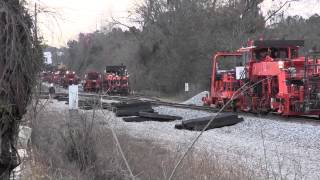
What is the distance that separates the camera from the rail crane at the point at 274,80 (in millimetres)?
23859

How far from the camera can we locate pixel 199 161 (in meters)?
10.4

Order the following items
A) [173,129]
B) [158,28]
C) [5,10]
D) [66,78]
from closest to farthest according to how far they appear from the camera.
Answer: [5,10] < [173,129] < [158,28] < [66,78]

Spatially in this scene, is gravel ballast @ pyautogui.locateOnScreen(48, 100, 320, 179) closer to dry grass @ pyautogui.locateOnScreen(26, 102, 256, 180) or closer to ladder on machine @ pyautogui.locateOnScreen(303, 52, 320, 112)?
dry grass @ pyautogui.locateOnScreen(26, 102, 256, 180)

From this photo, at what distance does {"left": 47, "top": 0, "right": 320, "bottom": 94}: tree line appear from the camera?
188 ft

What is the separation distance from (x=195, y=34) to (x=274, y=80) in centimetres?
3515

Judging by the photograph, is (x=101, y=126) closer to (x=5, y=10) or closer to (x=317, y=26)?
(x=5, y=10)

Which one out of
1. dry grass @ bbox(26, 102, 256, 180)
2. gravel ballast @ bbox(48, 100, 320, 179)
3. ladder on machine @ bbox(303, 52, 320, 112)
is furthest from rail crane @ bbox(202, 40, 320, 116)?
dry grass @ bbox(26, 102, 256, 180)

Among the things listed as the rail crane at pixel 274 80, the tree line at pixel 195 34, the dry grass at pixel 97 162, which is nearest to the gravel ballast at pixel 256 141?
the dry grass at pixel 97 162

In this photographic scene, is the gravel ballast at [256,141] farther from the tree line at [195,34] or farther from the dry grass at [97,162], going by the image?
the tree line at [195,34]

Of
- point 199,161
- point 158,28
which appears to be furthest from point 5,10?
point 158,28

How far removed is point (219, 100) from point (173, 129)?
9825mm

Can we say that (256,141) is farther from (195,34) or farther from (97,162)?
(195,34)

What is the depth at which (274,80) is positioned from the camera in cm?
2627

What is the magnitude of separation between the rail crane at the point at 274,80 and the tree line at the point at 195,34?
2186 centimetres
